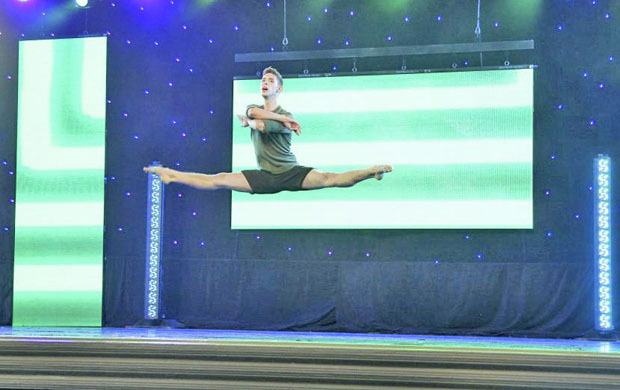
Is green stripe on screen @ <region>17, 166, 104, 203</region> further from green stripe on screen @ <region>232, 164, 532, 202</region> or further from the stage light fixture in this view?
the stage light fixture

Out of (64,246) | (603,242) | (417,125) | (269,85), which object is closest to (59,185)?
(64,246)

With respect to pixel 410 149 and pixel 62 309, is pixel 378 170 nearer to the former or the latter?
pixel 410 149

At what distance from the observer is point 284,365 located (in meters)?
6.05

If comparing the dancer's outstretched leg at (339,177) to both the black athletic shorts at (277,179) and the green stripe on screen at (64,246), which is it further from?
the green stripe on screen at (64,246)

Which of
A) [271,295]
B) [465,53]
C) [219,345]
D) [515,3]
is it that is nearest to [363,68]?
[465,53]

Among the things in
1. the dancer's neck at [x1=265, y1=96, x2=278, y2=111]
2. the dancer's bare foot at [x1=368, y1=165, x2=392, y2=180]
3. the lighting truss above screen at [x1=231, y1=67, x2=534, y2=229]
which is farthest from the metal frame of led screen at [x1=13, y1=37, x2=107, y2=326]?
the dancer's bare foot at [x1=368, y1=165, x2=392, y2=180]

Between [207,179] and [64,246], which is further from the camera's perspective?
[64,246]

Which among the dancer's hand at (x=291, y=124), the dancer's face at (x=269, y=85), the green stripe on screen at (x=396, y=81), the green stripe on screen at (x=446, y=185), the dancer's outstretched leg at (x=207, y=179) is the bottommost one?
the dancer's outstretched leg at (x=207, y=179)

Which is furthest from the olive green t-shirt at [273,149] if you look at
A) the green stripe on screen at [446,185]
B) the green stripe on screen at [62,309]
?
the green stripe on screen at [62,309]

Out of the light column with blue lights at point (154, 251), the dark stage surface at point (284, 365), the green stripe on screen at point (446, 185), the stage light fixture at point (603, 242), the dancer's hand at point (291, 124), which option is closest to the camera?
the dancer's hand at point (291, 124)

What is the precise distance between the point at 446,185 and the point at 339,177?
125 inches

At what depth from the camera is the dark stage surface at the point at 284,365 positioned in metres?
5.80

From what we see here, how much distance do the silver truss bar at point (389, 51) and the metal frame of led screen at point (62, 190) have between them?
173cm

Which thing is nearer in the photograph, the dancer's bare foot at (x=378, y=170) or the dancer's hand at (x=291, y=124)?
the dancer's bare foot at (x=378, y=170)
